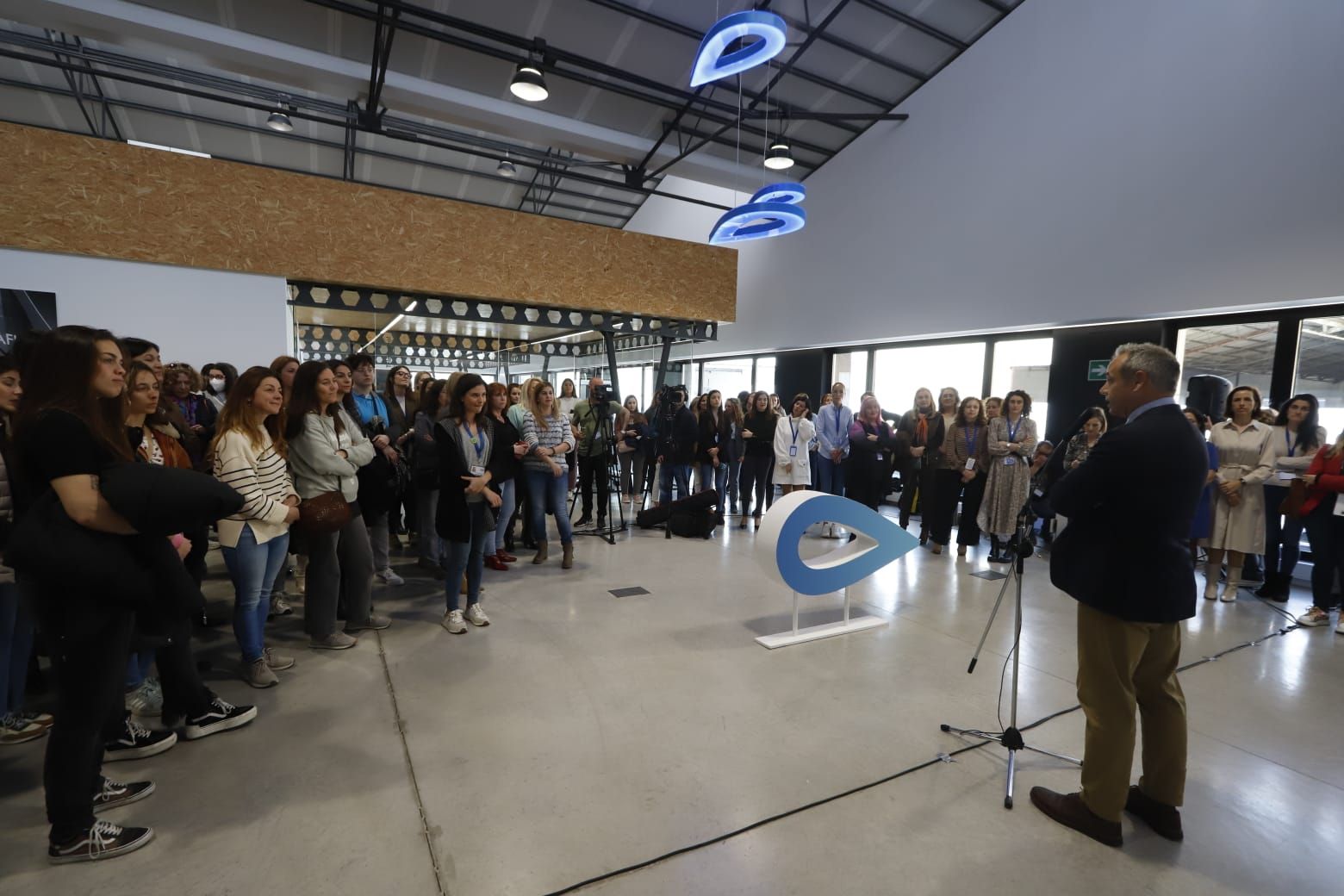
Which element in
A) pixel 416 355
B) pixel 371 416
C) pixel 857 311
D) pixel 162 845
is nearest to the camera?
pixel 162 845

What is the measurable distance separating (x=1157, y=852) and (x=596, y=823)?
1820 millimetres

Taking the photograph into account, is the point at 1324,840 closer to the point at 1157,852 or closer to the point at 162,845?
the point at 1157,852

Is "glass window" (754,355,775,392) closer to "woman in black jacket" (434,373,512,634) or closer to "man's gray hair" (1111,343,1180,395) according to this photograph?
"woman in black jacket" (434,373,512,634)

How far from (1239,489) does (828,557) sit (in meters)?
3.48

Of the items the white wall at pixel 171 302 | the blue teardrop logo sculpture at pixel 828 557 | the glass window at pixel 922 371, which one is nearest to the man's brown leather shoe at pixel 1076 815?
the blue teardrop logo sculpture at pixel 828 557

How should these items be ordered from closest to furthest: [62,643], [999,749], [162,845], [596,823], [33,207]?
[62,643] → [162,845] → [596,823] → [999,749] → [33,207]

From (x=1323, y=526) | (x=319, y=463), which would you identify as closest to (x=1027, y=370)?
(x=1323, y=526)

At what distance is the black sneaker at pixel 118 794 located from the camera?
1.94m

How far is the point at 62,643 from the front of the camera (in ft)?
5.31

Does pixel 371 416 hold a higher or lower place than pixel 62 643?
higher

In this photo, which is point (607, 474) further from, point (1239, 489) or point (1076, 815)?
point (1239, 489)

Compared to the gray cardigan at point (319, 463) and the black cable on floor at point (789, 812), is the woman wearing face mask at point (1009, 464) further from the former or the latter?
the gray cardigan at point (319, 463)

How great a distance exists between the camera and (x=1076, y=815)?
1982mm

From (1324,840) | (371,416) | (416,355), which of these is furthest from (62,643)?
(416,355)
